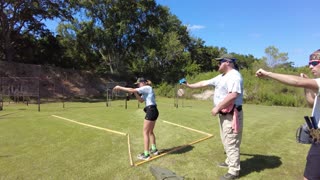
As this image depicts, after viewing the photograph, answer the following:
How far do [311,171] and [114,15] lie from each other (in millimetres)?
29317

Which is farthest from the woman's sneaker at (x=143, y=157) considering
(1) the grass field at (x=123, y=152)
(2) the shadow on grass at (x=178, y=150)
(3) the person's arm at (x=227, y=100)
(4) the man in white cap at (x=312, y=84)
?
(4) the man in white cap at (x=312, y=84)

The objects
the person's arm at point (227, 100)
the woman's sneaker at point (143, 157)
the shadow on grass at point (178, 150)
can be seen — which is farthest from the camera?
the shadow on grass at point (178, 150)

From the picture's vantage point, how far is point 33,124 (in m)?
9.49

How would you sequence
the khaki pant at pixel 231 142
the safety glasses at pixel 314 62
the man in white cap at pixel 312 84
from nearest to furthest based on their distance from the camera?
the man in white cap at pixel 312 84 < the safety glasses at pixel 314 62 < the khaki pant at pixel 231 142

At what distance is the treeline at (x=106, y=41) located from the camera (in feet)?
76.1

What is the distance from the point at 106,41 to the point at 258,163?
2638cm

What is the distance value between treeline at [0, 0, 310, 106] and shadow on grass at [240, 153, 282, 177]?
53.6ft

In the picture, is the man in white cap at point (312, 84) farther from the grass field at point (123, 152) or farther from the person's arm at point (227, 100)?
the grass field at point (123, 152)

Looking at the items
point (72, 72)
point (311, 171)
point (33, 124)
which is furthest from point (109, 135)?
point (72, 72)

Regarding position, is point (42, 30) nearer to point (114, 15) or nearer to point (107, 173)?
point (114, 15)

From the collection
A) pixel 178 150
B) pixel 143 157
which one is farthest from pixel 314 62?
pixel 178 150

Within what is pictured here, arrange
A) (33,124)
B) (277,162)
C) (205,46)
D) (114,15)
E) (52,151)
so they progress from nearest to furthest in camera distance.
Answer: (277,162) → (52,151) → (33,124) → (114,15) → (205,46)

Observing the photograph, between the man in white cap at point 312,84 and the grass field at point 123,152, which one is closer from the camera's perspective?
the man in white cap at point 312,84

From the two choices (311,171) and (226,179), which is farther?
(226,179)
